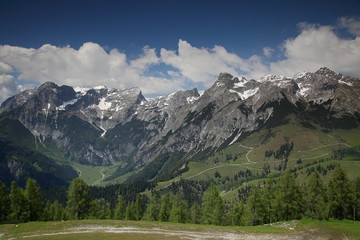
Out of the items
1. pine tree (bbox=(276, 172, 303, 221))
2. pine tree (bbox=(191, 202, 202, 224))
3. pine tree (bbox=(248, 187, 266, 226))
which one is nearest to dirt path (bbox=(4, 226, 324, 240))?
pine tree (bbox=(276, 172, 303, 221))

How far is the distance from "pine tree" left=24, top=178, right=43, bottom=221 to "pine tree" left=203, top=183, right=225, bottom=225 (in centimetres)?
5089

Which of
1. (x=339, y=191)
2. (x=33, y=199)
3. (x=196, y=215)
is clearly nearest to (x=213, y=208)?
(x=196, y=215)

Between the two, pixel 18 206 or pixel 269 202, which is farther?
pixel 269 202

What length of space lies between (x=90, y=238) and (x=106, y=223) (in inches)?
597

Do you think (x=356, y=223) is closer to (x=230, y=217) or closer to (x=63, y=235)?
(x=230, y=217)

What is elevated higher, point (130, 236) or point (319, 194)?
point (319, 194)

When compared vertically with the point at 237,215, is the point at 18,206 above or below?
above

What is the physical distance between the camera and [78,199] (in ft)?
277

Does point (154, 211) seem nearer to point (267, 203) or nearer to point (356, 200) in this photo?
point (267, 203)

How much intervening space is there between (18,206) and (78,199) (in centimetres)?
1583

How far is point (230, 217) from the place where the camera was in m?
95.9

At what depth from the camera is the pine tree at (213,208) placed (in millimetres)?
83500

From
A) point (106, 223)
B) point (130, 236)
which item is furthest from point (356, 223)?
point (106, 223)

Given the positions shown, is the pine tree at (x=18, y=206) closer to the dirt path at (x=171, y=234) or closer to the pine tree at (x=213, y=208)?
the dirt path at (x=171, y=234)
